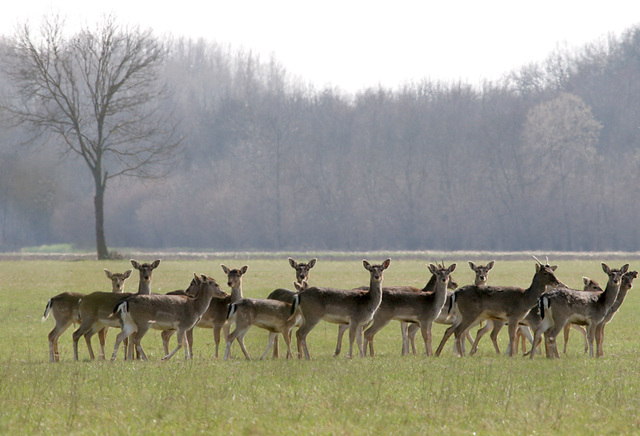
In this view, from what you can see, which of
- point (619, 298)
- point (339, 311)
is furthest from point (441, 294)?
point (619, 298)

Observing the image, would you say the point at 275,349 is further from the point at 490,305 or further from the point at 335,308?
the point at 490,305

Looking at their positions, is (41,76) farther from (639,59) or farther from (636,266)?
(639,59)

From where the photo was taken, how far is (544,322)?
14531 mm

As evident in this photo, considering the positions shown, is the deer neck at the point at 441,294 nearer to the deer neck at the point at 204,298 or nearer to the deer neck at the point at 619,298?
the deer neck at the point at 619,298

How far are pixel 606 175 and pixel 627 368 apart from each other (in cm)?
6269

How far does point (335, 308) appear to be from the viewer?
14.7 metres

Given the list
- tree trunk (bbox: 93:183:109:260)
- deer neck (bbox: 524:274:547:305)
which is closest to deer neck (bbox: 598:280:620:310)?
deer neck (bbox: 524:274:547:305)

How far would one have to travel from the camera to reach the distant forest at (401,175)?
71.1m

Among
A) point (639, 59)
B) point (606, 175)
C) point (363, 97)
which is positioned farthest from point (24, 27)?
point (639, 59)

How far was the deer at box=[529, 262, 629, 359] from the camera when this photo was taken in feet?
47.2

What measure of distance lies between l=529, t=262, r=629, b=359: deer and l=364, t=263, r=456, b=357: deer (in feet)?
5.68

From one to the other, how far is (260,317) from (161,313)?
1630mm

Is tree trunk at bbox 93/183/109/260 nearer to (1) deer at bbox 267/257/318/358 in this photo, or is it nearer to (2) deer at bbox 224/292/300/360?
(1) deer at bbox 267/257/318/358

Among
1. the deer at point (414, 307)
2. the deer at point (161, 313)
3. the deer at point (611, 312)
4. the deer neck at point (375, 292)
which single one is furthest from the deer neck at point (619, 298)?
the deer at point (161, 313)
